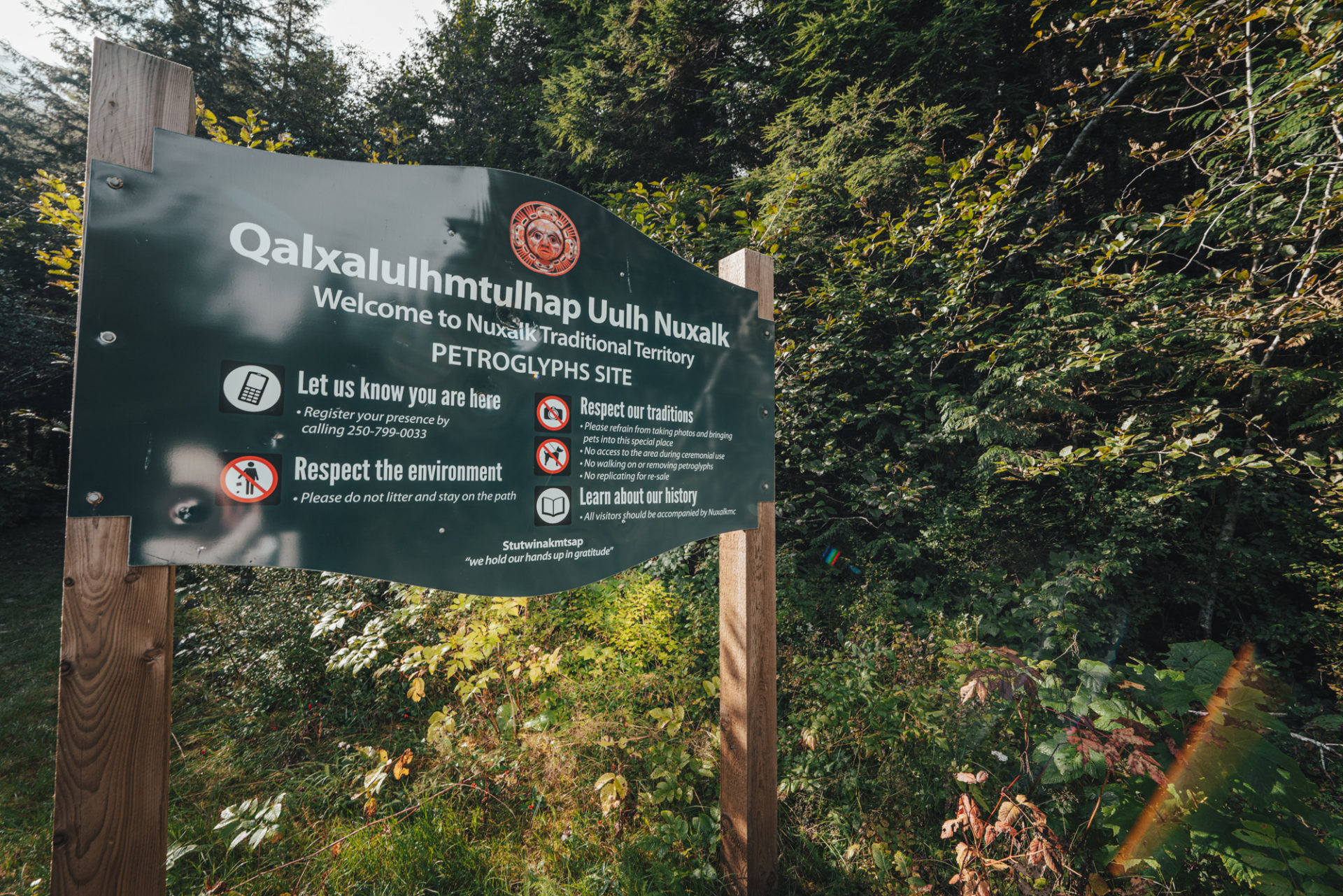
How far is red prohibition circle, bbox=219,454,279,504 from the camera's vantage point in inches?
46.0

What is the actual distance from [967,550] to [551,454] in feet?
11.4

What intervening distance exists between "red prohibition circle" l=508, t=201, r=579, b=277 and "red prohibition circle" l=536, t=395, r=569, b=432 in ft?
1.35

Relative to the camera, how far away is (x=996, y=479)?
155 inches

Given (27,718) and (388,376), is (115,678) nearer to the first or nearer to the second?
(388,376)

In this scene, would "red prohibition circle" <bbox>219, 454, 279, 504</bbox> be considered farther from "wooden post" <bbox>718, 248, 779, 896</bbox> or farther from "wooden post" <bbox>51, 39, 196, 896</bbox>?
"wooden post" <bbox>718, 248, 779, 896</bbox>

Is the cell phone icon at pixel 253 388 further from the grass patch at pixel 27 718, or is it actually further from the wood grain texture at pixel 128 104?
the grass patch at pixel 27 718

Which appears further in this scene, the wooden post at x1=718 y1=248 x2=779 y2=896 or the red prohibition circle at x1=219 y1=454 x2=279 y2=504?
the wooden post at x1=718 y1=248 x2=779 y2=896

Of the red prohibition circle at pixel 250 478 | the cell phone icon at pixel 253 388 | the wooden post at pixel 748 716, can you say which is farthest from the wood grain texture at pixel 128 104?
the wooden post at pixel 748 716

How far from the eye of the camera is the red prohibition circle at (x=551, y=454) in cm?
161

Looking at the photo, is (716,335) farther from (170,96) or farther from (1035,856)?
(1035,856)

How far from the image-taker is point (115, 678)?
111 cm

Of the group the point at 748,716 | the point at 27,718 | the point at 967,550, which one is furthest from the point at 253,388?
the point at 27,718

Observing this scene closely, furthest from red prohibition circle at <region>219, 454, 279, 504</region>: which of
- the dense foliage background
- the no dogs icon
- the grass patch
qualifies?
the grass patch

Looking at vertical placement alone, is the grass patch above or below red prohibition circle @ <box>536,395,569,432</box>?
below
